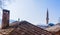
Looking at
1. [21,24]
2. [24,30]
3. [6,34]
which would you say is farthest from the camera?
[21,24]

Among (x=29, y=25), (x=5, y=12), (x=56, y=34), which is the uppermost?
(x=5, y=12)

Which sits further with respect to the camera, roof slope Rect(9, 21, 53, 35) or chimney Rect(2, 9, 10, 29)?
chimney Rect(2, 9, 10, 29)

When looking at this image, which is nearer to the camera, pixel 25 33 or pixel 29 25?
pixel 25 33

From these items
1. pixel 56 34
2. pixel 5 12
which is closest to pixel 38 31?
pixel 56 34

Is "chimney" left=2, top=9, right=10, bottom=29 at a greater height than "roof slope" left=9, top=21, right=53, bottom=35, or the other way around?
"chimney" left=2, top=9, right=10, bottom=29

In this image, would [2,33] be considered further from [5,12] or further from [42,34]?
[42,34]

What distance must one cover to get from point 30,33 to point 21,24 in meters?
1.19

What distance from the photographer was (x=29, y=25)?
26.5 ft

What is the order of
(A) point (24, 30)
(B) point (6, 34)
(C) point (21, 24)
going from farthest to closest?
(C) point (21, 24)
(A) point (24, 30)
(B) point (6, 34)

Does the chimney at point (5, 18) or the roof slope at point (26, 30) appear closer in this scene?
the roof slope at point (26, 30)

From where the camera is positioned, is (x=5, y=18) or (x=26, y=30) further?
(x=5, y=18)

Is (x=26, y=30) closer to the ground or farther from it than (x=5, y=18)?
closer to the ground

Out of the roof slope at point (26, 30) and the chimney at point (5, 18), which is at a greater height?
the chimney at point (5, 18)

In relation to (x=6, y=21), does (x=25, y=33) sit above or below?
below
